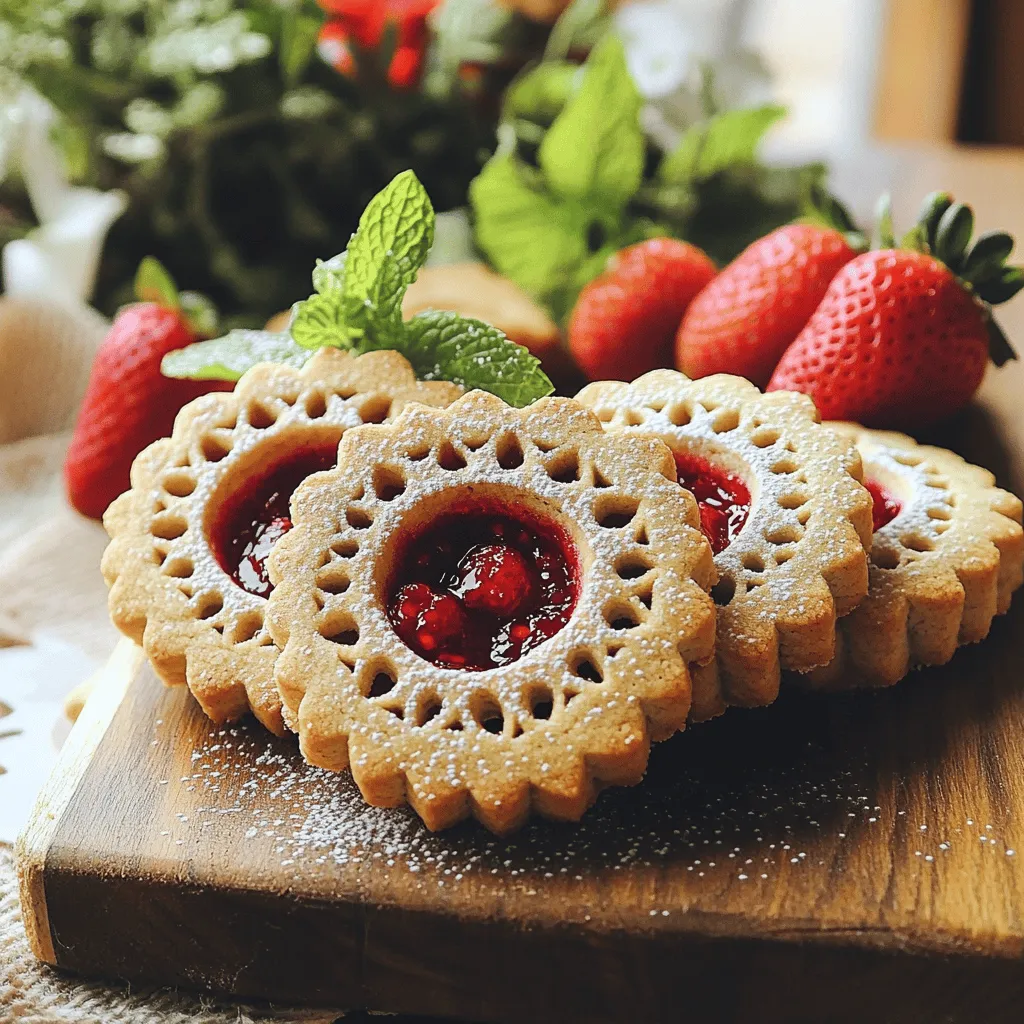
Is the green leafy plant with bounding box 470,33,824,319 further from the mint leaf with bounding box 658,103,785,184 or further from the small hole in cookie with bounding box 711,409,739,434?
the small hole in cookie with bounding box 711,409,739,434

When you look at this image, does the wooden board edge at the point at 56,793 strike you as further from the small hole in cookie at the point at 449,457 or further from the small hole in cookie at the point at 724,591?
the small hole in cookie at the point at 724,591

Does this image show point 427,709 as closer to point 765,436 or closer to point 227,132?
point 765,436

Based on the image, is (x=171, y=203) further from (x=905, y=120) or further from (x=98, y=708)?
(x=905, y=120)

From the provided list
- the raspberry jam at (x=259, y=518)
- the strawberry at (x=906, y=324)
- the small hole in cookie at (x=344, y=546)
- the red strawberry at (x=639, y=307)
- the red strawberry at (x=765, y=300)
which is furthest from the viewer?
the red strawberry at (x=639, y=307)

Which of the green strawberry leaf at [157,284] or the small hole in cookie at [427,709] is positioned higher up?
the green strawberry leaf at [157,284]

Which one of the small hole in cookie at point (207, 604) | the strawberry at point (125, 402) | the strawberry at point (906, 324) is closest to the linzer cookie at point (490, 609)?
the small hole in cookie at point (207, 604)

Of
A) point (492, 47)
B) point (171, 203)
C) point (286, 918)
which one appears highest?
point (492, 47)

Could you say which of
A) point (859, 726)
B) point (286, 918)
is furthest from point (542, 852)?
point (859, 726)
